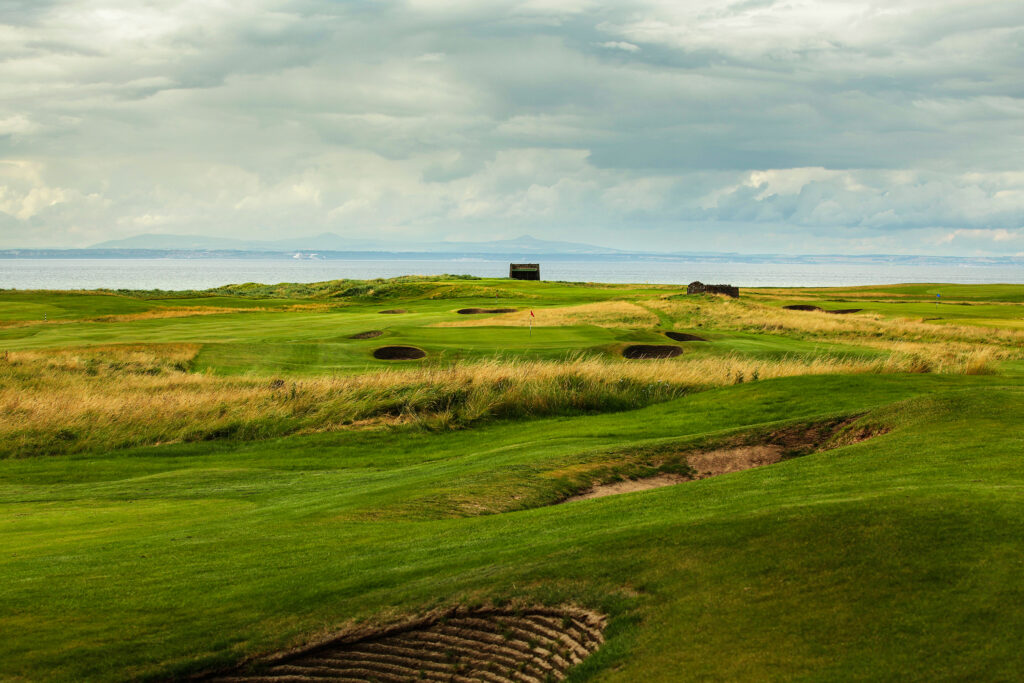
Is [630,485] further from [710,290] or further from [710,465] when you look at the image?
[710,290]

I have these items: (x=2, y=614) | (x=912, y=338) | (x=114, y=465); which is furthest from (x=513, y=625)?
(x=912, y=338)

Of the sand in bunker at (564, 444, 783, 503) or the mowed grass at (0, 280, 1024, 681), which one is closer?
the mowed grass at (0, 280, 1024, 681)

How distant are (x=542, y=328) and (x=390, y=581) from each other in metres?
33.7

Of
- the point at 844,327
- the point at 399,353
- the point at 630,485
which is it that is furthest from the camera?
the point at 844,327

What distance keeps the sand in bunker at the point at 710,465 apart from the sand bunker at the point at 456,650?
5.79m

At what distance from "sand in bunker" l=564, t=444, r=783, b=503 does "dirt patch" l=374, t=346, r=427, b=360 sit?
63.8ft

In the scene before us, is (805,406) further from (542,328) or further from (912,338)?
(912,338)

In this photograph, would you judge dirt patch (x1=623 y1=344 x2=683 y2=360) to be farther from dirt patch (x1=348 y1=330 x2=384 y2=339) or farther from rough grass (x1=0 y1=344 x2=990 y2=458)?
dirt patch (x1=348 y1=330 x2=384 y2=339)

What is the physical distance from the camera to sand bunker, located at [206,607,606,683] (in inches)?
220

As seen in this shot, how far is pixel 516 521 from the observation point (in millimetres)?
9219

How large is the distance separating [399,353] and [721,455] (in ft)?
67.3

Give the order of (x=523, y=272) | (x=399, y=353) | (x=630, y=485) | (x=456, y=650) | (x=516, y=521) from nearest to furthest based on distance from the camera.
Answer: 1. (x=456, y=650)
2. (x=516, y=521)
3. (x=630, y=485)
4. (x=399, y=353)
5. (x=523, y=272)

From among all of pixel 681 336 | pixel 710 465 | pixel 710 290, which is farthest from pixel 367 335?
pixel 710 290

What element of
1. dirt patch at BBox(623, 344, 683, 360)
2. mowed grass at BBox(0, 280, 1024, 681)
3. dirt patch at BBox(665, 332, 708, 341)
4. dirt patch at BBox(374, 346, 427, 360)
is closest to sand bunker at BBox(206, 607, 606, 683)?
mowed grass at BBox(0, 280, 1024, 681)
